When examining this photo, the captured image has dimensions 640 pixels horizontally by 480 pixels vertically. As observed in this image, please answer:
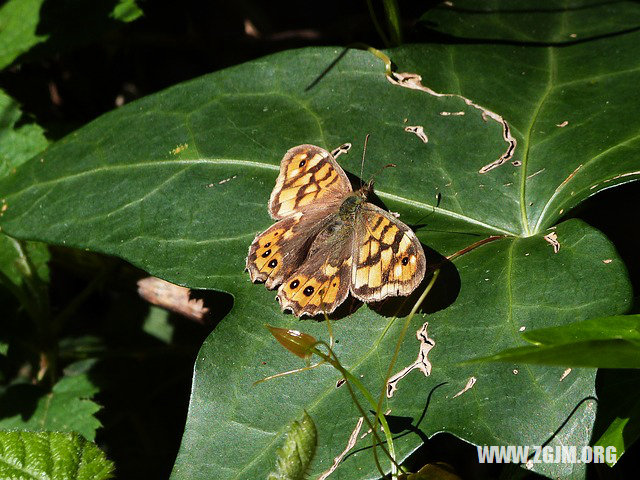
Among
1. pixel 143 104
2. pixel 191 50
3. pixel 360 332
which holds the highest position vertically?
pixel 143 104

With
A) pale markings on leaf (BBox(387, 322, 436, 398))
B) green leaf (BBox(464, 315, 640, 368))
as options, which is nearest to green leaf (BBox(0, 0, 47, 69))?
pale markings on leaf (BBox(387, 322, 436, 398))

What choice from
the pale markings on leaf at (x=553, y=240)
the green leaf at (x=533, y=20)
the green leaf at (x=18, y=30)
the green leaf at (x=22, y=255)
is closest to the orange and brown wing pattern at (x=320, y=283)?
the pale markings on leaf at (x=553, y=240)

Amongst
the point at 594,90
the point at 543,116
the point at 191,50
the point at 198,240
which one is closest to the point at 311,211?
the point at 198,240

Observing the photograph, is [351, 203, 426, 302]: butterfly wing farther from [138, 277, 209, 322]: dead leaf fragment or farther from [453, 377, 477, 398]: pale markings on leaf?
[138, 277, 209, 322]: dead leaf fragment

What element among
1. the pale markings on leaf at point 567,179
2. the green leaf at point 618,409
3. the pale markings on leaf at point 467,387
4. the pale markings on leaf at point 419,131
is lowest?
the green leaf at point 618,409

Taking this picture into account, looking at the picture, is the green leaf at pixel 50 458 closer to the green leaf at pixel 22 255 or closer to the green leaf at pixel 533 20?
the green leaf at pixel 22 255

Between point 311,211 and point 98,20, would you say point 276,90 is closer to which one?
point 311,211

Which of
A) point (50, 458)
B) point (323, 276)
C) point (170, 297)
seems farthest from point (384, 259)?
point (170, 297)
